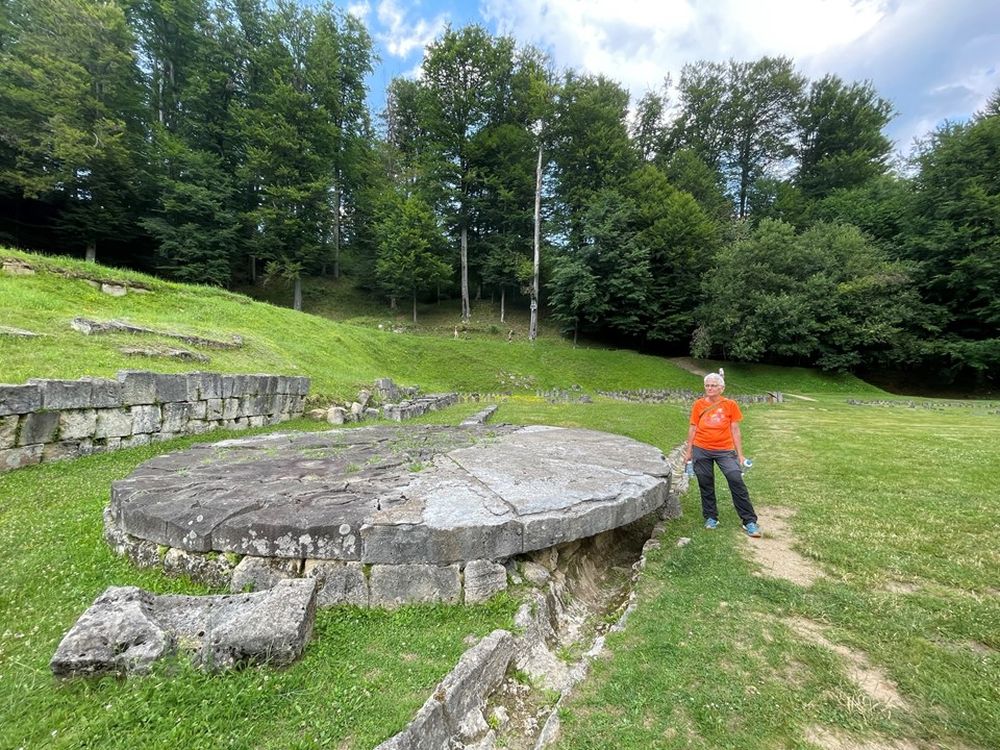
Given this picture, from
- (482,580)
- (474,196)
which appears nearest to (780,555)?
(482,580)

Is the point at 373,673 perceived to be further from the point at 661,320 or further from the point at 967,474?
the point at 661,320

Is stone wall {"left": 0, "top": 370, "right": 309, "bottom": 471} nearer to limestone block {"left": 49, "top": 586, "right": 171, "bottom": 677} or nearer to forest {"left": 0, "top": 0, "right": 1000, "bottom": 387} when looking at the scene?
limestone block {"left": 49, "top": 586, "right": 171, "bottom": 677}

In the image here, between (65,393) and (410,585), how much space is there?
5.88 metres

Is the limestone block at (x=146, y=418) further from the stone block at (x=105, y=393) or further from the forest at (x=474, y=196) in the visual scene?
the forest at (x=474, y=196)

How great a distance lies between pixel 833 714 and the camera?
2158 millimetres

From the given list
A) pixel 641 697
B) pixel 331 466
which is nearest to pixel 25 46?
pixel 331 466

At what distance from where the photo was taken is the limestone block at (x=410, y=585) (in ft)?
9.76

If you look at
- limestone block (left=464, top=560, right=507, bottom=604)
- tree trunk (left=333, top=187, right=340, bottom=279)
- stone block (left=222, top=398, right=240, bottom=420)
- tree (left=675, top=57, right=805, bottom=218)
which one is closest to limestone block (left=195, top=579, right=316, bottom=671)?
limestone block (left=464, top=560, right=507, bottom=604)

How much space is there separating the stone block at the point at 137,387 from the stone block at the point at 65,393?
45 centimetres

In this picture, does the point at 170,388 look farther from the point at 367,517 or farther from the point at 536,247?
the point at 536,247

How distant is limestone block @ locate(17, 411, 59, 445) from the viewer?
5.24 meters

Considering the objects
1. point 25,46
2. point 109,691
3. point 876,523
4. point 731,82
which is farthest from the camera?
point 731,82

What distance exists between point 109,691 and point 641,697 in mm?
2707

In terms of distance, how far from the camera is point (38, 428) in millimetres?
5375
